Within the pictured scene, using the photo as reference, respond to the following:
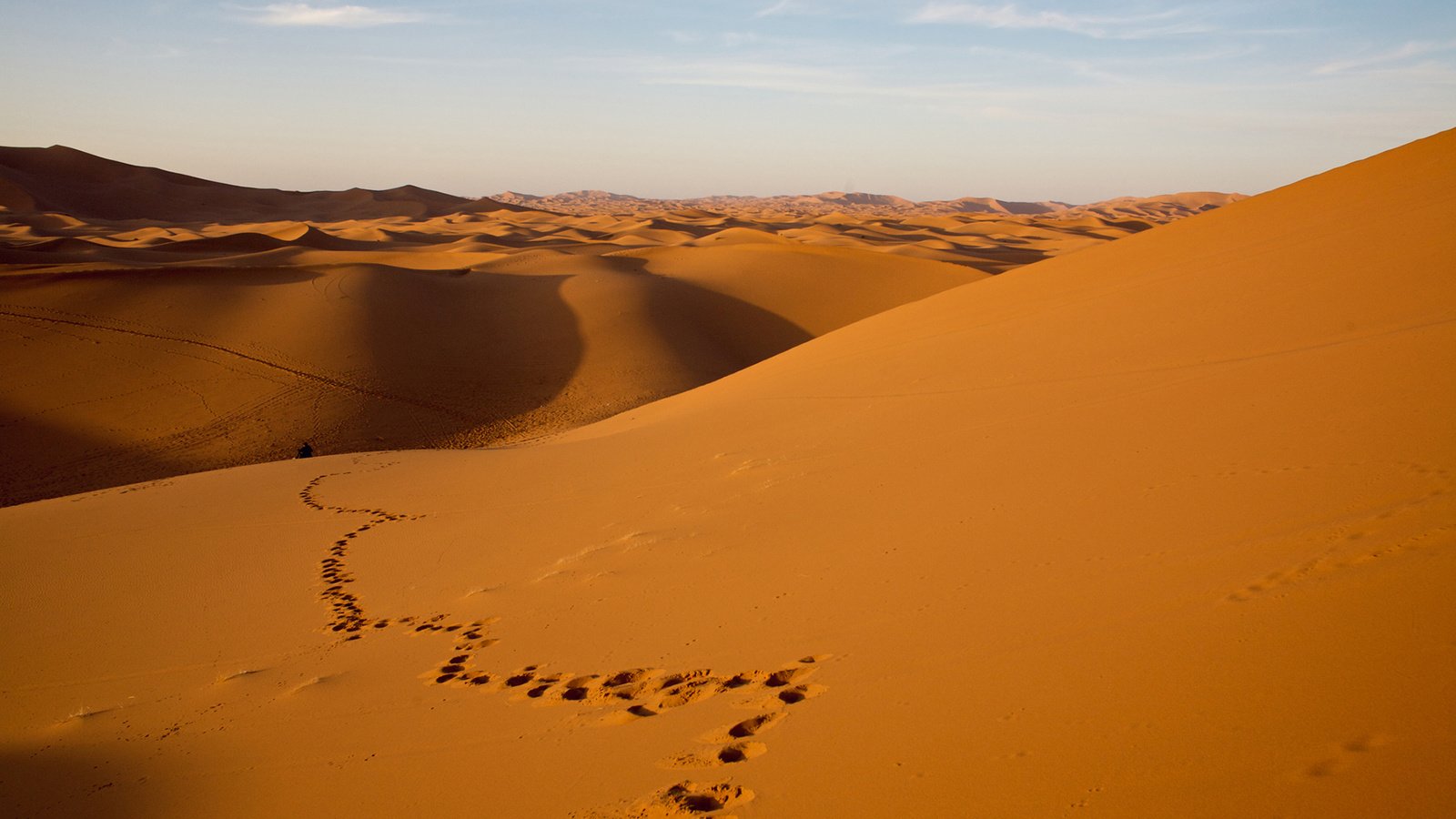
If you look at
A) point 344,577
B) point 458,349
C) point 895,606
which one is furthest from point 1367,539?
point 458,349

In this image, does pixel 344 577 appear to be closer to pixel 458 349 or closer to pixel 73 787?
pixel 73 787

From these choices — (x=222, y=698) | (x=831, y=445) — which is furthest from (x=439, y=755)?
(x=831, y=445)

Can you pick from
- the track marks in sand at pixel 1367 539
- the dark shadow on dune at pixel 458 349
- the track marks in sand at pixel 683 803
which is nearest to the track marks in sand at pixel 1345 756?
the track marks in sand at pixel 1367 539

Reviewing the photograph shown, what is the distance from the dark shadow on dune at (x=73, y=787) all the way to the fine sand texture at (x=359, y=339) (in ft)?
38.5

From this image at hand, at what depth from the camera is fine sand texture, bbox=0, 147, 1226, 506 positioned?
52.3ft

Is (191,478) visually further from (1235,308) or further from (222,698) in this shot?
(1235,308)

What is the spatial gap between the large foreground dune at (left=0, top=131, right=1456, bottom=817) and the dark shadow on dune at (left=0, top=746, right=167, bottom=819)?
0.8 inches

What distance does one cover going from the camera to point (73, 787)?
3.55 m

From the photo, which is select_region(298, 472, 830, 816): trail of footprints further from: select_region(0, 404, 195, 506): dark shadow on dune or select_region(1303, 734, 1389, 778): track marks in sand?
select_region(0, 404, 195, 506): dark shadow on dune

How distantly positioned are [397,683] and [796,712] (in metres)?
2.10

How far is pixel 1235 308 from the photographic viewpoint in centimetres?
687

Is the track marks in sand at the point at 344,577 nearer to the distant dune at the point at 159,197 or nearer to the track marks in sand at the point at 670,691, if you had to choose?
the track marks in sand at the point at 670,691

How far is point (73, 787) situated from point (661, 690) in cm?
242

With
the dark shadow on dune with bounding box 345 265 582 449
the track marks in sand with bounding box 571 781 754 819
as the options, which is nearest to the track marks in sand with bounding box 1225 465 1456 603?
the track marks in sand with bounding box 571 781 754 819
